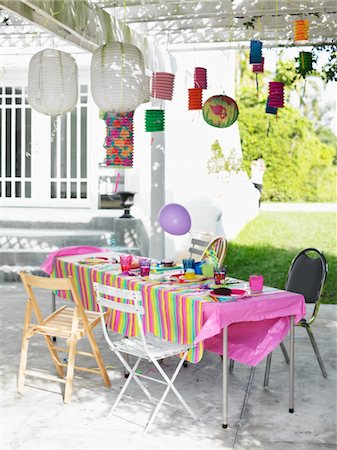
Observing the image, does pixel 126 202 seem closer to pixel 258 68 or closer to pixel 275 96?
pixel 258 68

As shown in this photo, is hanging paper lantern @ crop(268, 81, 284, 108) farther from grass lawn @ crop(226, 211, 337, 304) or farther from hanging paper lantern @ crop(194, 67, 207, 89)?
grass lawn @ crop(226, 211, 337, 304)

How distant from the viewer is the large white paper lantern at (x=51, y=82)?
239 inches

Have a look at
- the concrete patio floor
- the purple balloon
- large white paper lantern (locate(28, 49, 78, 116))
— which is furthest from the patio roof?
the concrete patio floor

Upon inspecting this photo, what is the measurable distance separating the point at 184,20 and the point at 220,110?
218 cm

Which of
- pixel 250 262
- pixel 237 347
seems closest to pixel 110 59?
pixel 237 347

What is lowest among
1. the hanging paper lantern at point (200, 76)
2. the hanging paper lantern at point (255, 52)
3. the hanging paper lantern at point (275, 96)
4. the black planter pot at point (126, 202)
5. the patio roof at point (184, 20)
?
the black planter pot at point (126, 202)

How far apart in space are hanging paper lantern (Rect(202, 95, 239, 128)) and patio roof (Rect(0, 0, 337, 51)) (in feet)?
→ 3.65

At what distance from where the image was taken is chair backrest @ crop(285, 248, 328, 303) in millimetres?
5769

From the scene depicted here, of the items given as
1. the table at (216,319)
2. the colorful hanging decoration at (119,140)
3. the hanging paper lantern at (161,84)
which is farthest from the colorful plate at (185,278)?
the colorful hanging decoration at (119,140)

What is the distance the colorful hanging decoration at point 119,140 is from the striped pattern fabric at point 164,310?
4.52 metres

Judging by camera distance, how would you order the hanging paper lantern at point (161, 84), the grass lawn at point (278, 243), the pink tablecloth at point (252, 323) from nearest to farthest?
1. the pink tablecloth at point (252, 323)
2. the hanging paper lantern at point (161, 84)
3. the grass lawn at point (278, 243)

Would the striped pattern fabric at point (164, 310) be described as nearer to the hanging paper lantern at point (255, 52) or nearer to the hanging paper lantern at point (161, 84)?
the hanging paper lantern at point (161, 84)

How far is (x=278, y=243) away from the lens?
14.2 metres

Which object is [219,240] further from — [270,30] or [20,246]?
[20,246]
